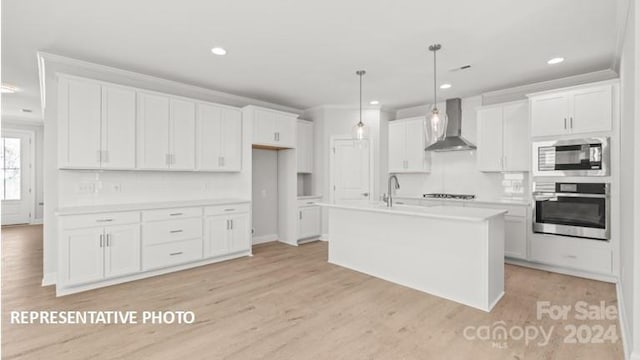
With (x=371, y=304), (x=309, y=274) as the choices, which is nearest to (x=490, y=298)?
(x=371, y=304)

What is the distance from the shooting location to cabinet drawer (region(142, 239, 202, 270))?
3934 mm

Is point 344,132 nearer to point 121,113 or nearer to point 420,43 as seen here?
point 420,43

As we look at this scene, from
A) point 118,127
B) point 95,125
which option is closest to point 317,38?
point 118,127

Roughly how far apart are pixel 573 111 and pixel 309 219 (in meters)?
4.37

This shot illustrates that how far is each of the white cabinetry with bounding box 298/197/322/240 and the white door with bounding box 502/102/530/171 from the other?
3.31m

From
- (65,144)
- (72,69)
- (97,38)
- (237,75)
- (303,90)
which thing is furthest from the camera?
(303,90)

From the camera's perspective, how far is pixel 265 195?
237 inches

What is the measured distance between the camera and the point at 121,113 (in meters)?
3.97

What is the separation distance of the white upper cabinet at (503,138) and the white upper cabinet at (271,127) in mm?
3245

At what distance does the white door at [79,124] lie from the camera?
3594 millimetres

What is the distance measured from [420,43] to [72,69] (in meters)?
4.26

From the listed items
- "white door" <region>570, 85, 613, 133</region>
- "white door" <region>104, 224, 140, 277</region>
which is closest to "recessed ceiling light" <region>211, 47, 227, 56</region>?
"white door" <region>104, 224, 140, 277</region>

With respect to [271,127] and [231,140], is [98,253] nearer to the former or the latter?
[231,140]

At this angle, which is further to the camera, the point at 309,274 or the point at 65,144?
the point at 309,274
